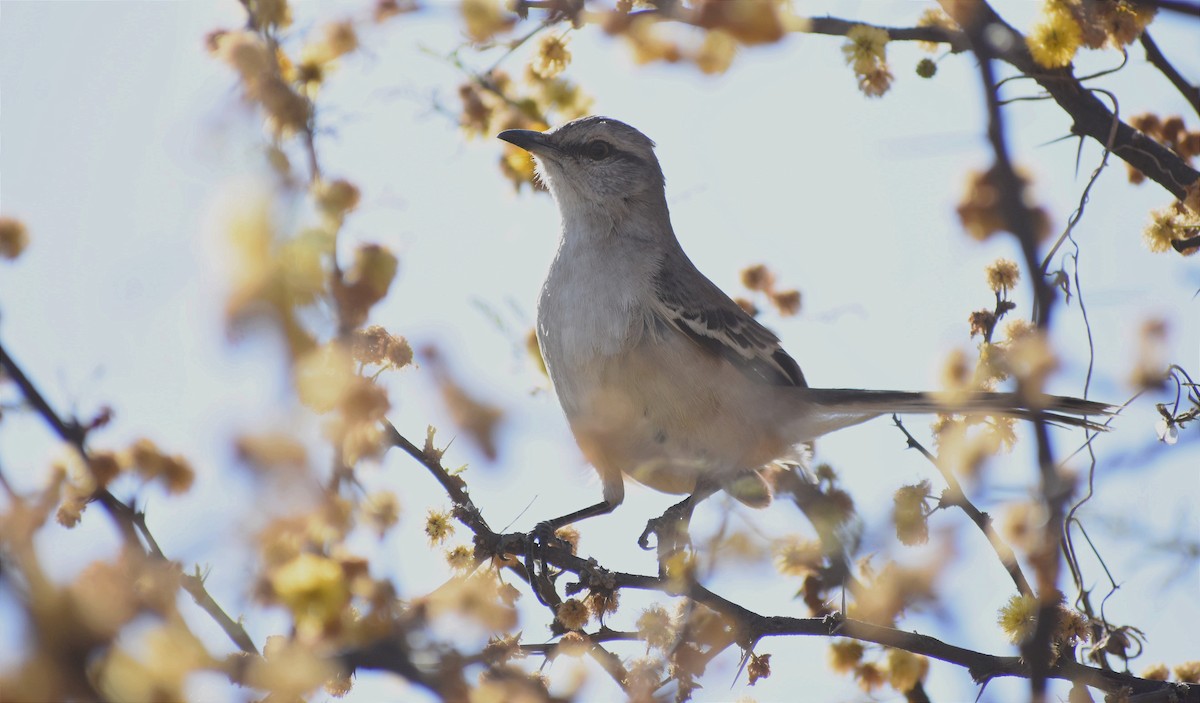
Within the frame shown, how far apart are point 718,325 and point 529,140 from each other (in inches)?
57.5

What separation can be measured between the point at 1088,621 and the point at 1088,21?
1793mm

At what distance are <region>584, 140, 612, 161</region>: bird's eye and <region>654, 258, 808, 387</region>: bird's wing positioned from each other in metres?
0.80

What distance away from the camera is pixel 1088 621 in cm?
346

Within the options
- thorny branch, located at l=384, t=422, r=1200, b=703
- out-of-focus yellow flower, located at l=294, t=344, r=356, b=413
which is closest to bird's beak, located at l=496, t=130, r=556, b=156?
thorny branch, located at l=384, t=422, r=1200, b=703

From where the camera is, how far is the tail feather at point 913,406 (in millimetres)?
3420

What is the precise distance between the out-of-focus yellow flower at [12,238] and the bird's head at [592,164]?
10.7 feet

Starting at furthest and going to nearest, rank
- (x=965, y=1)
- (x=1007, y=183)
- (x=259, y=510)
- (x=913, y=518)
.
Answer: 1. (x=913, y=518)
2. (x=965, y=1)
3. (x=259, y=510)
4. (x=1007, y=183)

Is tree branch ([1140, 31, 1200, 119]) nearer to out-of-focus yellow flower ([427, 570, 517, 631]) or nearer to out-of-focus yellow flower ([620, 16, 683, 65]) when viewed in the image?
out-of-focus yellow flower ([620, 16, 683, 65])

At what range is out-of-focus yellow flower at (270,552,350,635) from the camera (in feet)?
6.01

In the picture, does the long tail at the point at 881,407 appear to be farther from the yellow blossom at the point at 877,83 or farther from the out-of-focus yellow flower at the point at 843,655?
the yellow blossom at the point at 877,83

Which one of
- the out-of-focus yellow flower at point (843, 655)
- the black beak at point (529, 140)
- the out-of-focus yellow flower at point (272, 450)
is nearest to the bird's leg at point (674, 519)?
the out-of-focus yellow flower at point (843, 655)

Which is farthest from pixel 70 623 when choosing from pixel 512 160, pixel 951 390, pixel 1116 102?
pixel 512 160

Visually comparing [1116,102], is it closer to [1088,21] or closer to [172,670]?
[1088,21]

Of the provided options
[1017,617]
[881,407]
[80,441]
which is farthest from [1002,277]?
[80,441]
